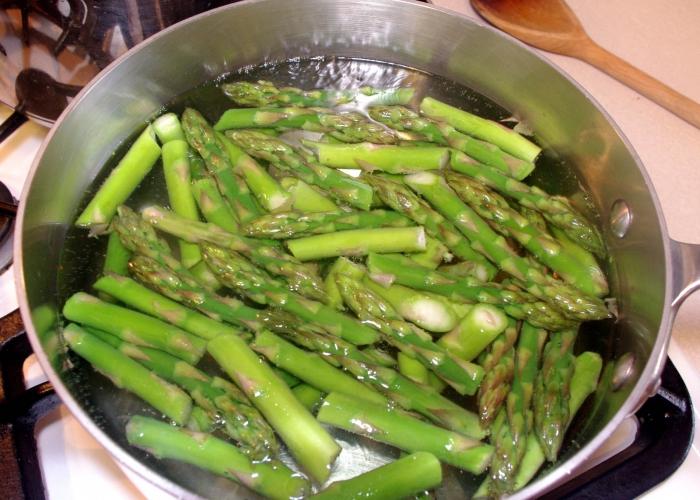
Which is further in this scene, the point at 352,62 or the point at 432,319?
the point at 352,62

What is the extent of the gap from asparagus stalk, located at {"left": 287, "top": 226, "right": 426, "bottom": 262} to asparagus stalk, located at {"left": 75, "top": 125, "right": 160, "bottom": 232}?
18.6 inches

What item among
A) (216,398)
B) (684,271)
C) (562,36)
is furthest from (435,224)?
(562,36)

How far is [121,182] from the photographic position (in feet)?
4.98

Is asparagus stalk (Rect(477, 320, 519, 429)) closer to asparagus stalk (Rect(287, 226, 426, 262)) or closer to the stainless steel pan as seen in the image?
the stainless steel pan

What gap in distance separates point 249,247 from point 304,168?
0.29 m

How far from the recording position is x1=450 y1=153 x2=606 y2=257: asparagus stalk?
4.98 feet

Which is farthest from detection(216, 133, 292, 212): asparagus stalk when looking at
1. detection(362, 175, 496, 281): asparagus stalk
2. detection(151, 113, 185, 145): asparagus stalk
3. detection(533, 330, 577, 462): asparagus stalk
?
detection(533, 330, 577, 462): asparagus stalk

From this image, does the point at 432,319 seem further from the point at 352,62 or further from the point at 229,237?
the point at 352,62

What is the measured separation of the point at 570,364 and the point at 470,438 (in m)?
0.33

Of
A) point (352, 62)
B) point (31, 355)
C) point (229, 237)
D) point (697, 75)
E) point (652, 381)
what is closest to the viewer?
point (652, 381)

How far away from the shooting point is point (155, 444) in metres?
1.19

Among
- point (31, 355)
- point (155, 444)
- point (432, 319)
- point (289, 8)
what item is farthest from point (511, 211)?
point (31, 355)

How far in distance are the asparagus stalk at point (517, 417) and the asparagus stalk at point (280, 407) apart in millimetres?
336

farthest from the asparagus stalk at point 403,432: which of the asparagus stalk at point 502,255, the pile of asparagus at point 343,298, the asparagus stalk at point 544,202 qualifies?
the asparagus stalk at point 544,202
